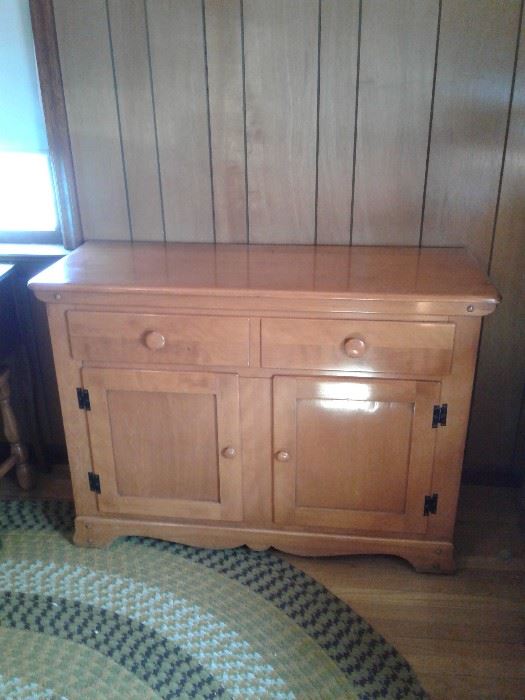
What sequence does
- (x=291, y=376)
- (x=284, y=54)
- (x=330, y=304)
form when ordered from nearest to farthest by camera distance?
(x=330, y=304), (x=291, y=376), (x=284, y=54)

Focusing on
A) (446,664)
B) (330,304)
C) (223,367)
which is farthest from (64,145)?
(446,664)

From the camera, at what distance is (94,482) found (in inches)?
64.9

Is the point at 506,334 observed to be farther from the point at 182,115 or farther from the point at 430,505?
the point at 182,115

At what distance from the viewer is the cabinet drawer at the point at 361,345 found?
1363mm

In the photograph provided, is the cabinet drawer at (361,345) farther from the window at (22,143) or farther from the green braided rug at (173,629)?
the window at (22,143)

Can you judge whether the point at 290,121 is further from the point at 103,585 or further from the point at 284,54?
the point at 103,585

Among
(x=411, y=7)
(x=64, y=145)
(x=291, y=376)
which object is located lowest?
(x=291, y=376)

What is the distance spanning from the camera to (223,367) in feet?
4.80

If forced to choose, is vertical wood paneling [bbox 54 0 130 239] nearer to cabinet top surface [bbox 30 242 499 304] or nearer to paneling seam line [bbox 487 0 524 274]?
cabinet top surface [bbox 30 242 499 304]

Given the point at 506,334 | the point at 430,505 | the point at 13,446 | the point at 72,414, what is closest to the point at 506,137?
the point at 506,334

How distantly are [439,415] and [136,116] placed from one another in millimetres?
1154

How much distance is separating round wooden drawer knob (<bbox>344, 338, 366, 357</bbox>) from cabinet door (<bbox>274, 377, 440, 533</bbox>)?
9cm

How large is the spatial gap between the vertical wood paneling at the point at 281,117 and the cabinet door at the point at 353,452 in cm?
53

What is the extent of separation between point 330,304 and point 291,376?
217 mm
